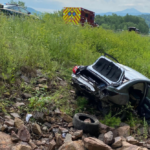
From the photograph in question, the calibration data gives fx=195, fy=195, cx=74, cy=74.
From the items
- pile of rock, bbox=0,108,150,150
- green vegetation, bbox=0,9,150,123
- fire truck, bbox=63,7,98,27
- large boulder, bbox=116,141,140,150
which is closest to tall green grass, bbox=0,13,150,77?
green vegetation, bbox=0,9,150,123

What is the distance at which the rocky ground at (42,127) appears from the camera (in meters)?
3.42

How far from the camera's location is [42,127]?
4223 millimetres

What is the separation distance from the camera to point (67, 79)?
284 inches

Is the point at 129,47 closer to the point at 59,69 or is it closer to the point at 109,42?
the point at 109,42

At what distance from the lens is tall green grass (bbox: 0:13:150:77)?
20.5ft

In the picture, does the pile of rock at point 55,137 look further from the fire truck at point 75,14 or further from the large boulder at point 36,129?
the fire truck at point 75,14

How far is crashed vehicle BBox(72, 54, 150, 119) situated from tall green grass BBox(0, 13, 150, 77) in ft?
5.82

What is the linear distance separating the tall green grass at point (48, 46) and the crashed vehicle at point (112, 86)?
1.77 meters

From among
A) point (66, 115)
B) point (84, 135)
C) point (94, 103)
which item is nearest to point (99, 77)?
point (94, 103)

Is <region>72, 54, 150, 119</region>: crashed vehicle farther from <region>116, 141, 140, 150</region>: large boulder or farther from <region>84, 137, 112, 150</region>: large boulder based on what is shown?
<region>84, 137, 112, 150</region>: large boulder

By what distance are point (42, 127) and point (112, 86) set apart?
197 cm

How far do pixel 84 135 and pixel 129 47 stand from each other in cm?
1113

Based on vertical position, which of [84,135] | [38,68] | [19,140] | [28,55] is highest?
[28,55]

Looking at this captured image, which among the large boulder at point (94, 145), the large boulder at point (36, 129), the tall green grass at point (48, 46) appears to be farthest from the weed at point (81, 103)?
the large boulder at point (94, 145)
